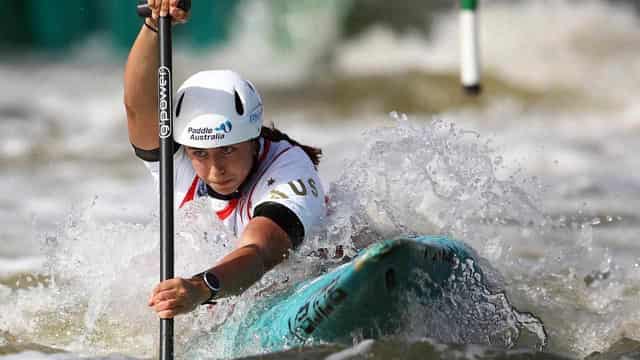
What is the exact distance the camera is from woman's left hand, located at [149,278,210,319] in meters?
3.77

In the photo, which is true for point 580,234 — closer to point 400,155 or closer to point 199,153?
point 400,155

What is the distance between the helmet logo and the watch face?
63 cm

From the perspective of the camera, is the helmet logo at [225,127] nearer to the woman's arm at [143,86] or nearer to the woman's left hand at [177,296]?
the woman's arm at [143,86]

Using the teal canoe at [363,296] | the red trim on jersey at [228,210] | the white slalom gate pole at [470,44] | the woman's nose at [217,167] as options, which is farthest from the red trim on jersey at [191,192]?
the white slalom gate pole at [470,44]

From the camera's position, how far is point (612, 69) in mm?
13688

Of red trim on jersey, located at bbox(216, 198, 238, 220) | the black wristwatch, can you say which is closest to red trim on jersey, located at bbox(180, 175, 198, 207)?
red trim on jersey, located at bbox(216, 198, 238, 220)

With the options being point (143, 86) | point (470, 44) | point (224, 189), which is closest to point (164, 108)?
point (143, 86)

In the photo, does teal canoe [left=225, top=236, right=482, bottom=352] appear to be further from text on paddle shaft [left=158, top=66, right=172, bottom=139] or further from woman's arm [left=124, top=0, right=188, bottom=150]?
woman's arm [left=124, top=0, right=188, bottom=150]

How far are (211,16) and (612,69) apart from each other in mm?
4901

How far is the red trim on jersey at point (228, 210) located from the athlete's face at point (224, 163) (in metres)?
0.12

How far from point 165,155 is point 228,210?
50 centimetres

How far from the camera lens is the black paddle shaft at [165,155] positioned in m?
4.05

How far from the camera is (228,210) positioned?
15.0ft

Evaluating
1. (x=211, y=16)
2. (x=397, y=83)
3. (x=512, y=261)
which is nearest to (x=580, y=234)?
(x=512, y=261)
